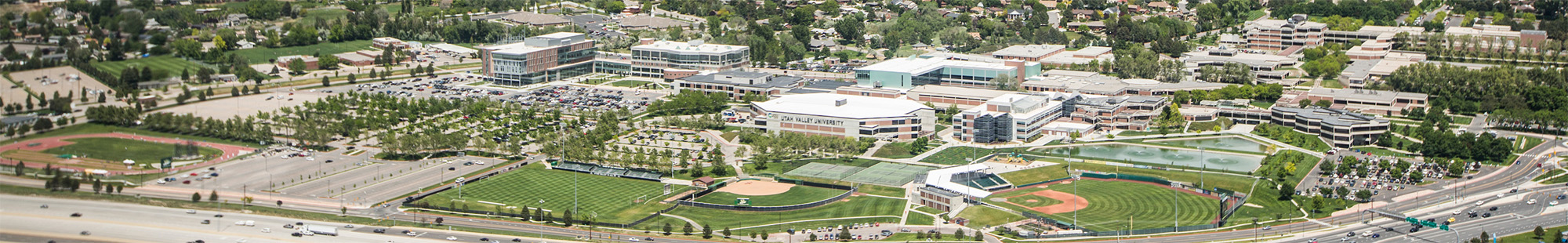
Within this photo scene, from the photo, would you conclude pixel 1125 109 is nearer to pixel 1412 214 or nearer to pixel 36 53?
pixel 1412 214

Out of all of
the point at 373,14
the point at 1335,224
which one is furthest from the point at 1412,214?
the point at 373,14

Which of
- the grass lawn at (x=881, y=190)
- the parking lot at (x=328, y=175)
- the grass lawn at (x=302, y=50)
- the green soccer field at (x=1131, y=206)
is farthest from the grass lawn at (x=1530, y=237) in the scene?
the grass lawn at (x=302, y=50)

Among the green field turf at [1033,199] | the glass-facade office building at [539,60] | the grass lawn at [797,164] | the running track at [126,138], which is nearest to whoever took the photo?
the running track at [126,138]

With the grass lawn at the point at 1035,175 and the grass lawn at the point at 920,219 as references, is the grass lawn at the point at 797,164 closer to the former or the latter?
the grass lawn at the point at 1035,175

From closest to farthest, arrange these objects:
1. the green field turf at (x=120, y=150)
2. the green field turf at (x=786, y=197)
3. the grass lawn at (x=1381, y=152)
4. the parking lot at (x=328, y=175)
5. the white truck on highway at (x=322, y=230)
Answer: the white truck on highway at (x=322, y=230), the green field turf at (x=786, y=197), the parking lot at (x=328, y=175), the green field turf at (x=120, y=150), the grass lawn at (x=1381, y=152)

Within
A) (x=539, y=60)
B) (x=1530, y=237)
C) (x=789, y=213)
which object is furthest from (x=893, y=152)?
(x=539, y=60)
